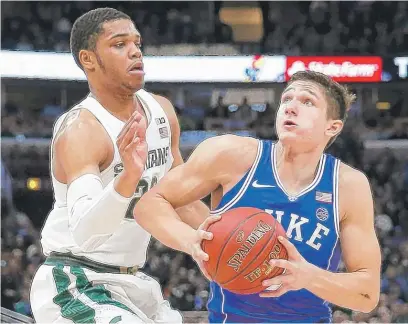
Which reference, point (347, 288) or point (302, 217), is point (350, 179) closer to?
point (302, 217)

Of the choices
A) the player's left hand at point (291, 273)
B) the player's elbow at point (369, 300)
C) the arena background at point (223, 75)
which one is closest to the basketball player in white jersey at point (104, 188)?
the player's left hand at point (291, 273)

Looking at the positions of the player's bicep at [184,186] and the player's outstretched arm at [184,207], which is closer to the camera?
the player's bicep at [184,186]

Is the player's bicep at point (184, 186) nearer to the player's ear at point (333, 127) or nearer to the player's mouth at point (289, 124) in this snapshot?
the player's mouth at point (289, 124)

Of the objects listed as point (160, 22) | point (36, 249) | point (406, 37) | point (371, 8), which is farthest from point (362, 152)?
point (36, 249)

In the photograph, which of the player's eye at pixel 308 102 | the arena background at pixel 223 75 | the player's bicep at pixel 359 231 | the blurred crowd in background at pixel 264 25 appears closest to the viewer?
the player's bicep at pixel 359 231

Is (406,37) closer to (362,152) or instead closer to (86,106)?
(362,152)

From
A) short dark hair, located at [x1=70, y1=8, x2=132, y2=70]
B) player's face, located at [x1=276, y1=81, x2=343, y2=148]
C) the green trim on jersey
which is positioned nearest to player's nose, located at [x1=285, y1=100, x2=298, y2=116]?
player's face, located at [x1=276, y1=81, x2=343, y2=148]

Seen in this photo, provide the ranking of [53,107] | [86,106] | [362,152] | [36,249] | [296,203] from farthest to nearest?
[53,107] → [362,152] → [36,249] → [86,106] → [296,203]

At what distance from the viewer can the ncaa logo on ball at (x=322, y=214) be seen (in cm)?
307

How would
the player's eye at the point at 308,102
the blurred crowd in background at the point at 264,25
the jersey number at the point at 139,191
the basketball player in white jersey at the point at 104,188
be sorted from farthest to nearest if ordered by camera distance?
the blurred crowd in background at the point at 264,25
the jersey number at the point at 139,191
the player's eye at the point at 308,102
the basketball player in white jersey at the point at 104,188

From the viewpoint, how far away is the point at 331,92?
3.22 metres

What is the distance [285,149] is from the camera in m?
3.18

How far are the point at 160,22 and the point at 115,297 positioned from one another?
1226cm

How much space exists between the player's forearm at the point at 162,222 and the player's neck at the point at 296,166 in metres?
0.46
